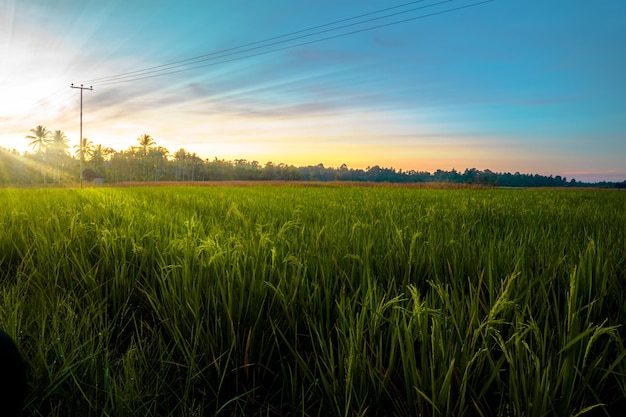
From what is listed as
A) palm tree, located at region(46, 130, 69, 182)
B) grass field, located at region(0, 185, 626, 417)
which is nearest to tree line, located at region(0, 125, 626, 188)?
palm tree, located at region(46, 130, 69, 182)

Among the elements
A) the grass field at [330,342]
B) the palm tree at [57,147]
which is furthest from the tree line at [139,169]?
the grass field at [330,342]

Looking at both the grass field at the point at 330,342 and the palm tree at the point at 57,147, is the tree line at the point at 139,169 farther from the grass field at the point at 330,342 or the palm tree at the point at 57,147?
the grass field at the point at 330,342

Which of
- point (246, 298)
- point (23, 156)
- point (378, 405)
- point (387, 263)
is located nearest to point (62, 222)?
point (246, 298)

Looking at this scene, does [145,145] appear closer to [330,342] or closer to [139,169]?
[139,169]

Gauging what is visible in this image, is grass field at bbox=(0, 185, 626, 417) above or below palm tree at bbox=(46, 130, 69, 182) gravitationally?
below

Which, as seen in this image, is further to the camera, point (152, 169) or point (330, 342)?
point (152, 169)

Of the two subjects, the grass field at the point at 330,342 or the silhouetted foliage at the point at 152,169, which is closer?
the grass field at the point at 330,342

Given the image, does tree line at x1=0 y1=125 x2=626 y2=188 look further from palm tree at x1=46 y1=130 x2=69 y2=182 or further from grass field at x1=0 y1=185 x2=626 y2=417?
grass field at x1=0 y1=185 x2=626 y2=417

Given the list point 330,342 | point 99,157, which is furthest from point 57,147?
point 330,342

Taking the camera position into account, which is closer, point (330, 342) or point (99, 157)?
point (330, 342)

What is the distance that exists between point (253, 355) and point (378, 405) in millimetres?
591

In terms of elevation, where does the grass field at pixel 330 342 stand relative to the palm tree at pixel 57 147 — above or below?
below

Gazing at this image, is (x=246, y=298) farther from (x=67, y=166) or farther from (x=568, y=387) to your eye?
(x=67, y=166)

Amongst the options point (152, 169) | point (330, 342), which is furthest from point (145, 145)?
point (330, 342)
